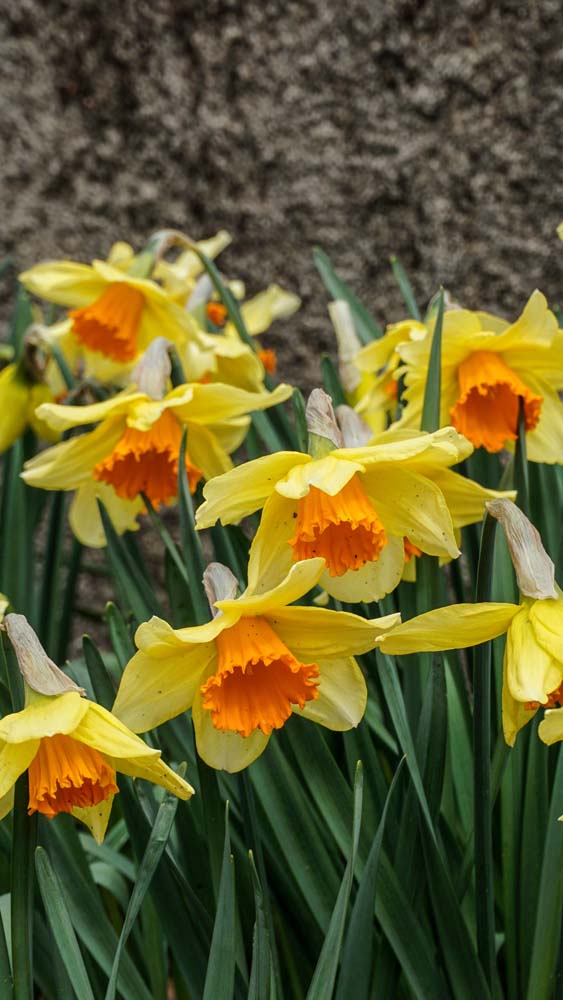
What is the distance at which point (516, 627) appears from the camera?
891 mm

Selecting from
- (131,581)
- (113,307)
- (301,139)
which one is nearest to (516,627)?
(131,581)

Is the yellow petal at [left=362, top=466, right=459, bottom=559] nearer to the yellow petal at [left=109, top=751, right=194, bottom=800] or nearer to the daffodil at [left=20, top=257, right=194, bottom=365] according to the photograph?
the yellow petal at [left=109, top=751, right=194, bottom=800]

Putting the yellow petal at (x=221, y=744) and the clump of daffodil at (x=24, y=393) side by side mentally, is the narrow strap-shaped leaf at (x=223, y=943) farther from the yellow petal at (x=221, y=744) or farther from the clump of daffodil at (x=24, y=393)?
the clump of daffodil at (x=24, y=393)

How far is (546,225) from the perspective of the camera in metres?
2.06

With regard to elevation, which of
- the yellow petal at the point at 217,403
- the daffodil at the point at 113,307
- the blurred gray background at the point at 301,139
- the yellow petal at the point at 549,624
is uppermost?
the blurred gray background at the point at 301,139

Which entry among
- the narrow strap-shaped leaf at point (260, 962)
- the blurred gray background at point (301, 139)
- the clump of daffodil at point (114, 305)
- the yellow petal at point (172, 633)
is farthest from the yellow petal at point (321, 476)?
the blurred gray background at point (301, 139)

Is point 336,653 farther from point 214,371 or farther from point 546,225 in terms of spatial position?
point 546,225

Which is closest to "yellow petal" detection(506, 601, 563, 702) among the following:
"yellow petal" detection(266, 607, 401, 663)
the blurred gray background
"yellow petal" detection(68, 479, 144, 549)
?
"yellow petal" detection(266, 607, 401, 663)

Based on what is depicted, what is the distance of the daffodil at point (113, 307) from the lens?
5.30 feet

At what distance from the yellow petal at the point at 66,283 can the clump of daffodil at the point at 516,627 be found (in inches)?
36.3

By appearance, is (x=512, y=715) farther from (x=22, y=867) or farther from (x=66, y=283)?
(x=66, y=283)

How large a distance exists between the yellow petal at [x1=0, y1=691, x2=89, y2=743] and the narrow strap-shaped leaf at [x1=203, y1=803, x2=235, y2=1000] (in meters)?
0.19

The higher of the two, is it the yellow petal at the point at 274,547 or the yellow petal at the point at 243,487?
the yellow petal at the point at 243,487

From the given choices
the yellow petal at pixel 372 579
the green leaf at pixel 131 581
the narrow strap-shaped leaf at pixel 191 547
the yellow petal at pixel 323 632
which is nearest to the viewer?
the yellow petal at pixel 323 632
